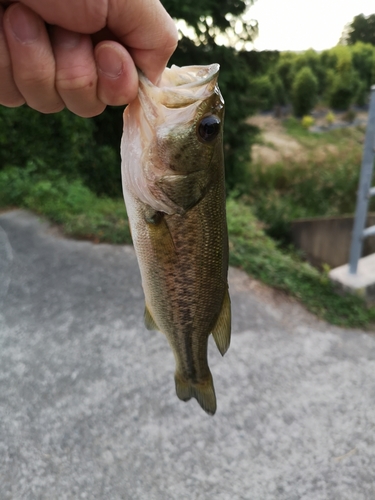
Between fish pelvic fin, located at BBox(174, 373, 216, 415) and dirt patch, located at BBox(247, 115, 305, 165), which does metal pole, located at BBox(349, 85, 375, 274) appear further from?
dirt patch, located at BBox(247, 115, 305, 165)

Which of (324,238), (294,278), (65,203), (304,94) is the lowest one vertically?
(304,94)

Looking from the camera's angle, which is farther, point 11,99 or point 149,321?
point 149,321

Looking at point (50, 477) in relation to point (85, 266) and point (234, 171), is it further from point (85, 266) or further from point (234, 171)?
point (234, 171)

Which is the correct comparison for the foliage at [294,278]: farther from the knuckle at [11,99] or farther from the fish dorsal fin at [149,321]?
the knuckle at [11,99]

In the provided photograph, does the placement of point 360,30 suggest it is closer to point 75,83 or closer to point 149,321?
point 149,321

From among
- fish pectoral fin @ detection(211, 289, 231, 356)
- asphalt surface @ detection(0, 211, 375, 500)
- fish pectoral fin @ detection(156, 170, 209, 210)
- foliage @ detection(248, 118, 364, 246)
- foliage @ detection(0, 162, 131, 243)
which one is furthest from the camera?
foliage @ detection(248, 118, 364, 246)

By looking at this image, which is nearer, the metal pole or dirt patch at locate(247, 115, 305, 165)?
the metal pole

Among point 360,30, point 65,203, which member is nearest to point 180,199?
point 65,203

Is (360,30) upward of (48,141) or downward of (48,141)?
downward

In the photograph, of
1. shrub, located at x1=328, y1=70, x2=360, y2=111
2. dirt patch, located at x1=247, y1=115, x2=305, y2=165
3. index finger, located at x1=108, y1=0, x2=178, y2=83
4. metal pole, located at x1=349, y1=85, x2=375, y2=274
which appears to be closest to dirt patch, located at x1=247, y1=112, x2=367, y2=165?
dirt patch, located at x1=247, y1=115, x2=305, y2=165
